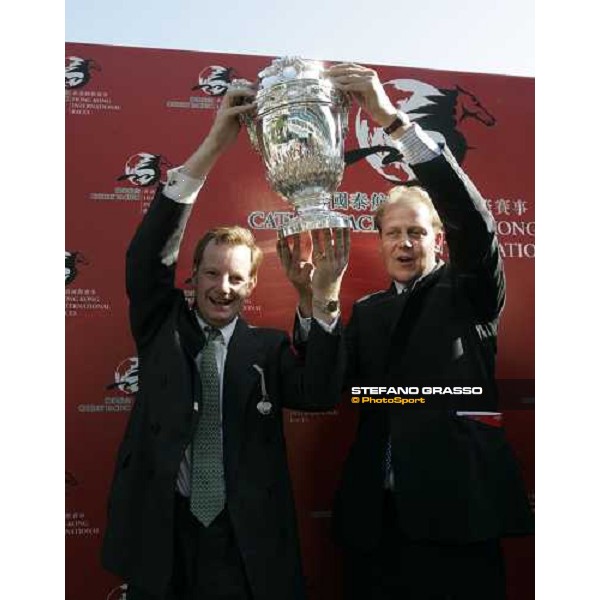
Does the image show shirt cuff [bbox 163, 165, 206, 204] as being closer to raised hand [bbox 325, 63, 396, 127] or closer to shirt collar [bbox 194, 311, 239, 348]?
shirt collar [bbox 194, 311, 239, 348]

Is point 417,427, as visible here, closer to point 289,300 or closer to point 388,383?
point 388,383

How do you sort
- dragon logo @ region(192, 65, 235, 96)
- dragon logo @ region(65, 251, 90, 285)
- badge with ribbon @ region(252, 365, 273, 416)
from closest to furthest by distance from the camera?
badge with ribbon @ region(252, 365, 273, 416), dragon logo @ region(65, 251, 90, 285), dragon logo @ region(192, 65, 235, 96)

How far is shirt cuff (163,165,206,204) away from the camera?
6.60 feet

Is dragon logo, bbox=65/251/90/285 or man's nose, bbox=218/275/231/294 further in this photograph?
dragon logo, bbox=65/251/90/285

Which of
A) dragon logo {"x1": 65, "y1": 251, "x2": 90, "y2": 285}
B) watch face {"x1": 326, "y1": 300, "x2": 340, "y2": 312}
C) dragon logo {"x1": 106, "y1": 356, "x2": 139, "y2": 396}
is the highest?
dragon logo {"x1": 65, "y1": 251, "x2": 90, "y2": 285}

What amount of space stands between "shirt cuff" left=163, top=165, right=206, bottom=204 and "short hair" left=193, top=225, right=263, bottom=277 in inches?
6.0

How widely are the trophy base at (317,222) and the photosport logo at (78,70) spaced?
0.83 m

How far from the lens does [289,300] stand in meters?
2.39

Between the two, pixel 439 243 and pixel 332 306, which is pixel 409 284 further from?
pixel 332 306

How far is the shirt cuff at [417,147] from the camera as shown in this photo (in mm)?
2015

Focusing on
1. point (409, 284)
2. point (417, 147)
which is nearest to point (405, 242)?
point (409, 284)

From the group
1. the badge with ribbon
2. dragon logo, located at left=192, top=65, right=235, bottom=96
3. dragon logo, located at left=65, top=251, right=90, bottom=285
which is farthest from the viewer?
dragon logo, located at left=192, top=65, right=235, bottom=96

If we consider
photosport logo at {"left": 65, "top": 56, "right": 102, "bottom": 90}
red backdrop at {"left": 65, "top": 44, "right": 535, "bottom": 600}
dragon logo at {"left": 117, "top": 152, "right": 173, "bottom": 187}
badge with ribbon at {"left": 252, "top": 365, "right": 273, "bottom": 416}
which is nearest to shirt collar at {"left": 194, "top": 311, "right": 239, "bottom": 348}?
badge with ribbon at {"left": 252, "top": 365, "right": 273, "bottom": 416}

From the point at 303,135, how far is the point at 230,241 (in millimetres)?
371
